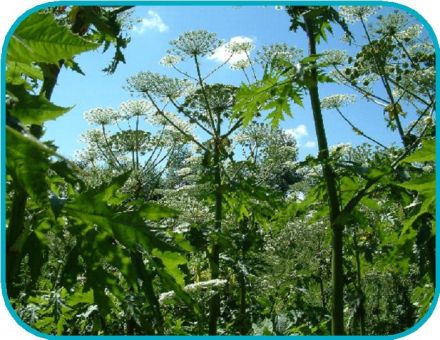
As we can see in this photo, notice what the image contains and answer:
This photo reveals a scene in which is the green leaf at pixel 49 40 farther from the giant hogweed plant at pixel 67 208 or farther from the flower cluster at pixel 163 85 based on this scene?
the flower cluster at pixel 163 85

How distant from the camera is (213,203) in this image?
205cm

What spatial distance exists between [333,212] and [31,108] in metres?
0.80

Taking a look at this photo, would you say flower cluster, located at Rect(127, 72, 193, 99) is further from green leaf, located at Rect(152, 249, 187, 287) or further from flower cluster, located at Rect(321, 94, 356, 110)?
green leaf, located at Rect(152, 249, 187, 287)

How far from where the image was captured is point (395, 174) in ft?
3.87

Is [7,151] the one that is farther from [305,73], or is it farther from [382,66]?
[382,66]

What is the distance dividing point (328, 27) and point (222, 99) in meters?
0.85

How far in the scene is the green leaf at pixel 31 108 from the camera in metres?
0.58

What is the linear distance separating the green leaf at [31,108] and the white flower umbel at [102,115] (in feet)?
7.41

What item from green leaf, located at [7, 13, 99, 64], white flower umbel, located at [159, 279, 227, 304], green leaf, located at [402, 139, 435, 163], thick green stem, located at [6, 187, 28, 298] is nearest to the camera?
green leaf, located at [7, 13, 99, 64]

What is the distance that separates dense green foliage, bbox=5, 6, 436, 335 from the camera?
787 mm

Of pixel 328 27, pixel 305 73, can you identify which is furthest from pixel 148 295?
pixel 328 27

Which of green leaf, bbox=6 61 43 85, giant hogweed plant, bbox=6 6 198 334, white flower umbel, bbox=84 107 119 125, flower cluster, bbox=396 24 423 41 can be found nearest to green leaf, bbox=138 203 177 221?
giant hogweed plant, bbox=6 6 198 334

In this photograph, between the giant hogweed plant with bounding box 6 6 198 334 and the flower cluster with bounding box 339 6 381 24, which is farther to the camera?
the flower cluster with bounding box 339 6 381 24

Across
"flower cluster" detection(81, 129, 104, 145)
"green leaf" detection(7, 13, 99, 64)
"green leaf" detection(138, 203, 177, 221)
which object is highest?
"flower cluster" detection(81, 129, 104, 145)
